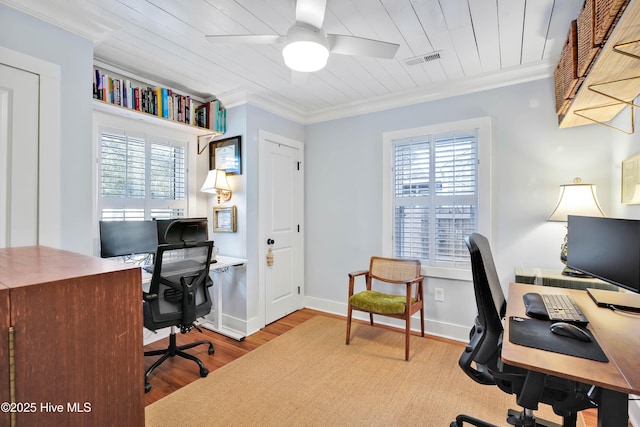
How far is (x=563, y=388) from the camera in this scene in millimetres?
1214

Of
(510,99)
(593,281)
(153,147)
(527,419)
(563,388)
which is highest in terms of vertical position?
(510,99)

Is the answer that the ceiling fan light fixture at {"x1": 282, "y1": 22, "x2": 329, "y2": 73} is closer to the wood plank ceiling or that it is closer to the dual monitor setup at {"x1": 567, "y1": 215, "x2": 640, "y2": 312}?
the wood plank ceiling

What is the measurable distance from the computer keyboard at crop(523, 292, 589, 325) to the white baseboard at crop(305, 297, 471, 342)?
1410 millimetres

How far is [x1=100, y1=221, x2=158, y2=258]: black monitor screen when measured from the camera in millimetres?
2412

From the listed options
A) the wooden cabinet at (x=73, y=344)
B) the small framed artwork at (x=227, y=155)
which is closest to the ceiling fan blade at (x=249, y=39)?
the small framed artwork at (x=227, y=155)

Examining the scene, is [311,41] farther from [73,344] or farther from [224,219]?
[224,219]

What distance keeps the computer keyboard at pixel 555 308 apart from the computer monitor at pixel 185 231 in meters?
2.43

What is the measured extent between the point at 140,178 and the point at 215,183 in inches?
26.6

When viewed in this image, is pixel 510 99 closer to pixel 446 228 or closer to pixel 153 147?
pixel 446 228

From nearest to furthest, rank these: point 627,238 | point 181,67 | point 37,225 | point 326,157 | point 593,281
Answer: point 627,238 < point 37,225 < point 593,281 < point 181,67 < point 326,157

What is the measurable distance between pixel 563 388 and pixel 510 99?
7.95 feet

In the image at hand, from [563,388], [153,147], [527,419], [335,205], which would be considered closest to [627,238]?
[563,388]

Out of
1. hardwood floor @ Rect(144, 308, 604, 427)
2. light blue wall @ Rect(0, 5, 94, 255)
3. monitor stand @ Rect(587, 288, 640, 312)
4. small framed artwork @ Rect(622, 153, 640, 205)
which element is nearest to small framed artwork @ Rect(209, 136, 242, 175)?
light blue wall @ Rect(0, 5, 94, 255)

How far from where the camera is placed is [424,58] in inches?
97.3
